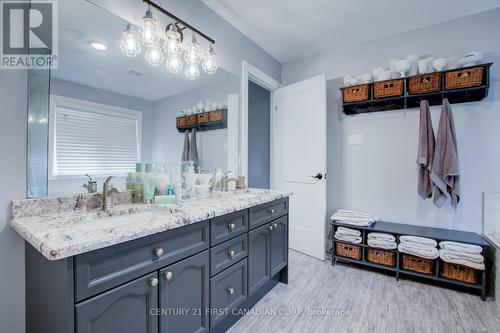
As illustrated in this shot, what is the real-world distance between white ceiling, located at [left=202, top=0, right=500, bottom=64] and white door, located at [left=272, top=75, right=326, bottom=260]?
1.62 ft

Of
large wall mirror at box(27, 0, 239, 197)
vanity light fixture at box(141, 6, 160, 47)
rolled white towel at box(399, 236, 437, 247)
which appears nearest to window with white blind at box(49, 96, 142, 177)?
large wall mirror at box(27, 0, 239, 197)

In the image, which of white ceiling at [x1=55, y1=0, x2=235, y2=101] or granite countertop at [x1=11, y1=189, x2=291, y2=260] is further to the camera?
white ceiling at [x1=55, y1=0, x2=235, y2=101]

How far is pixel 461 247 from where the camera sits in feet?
6.22

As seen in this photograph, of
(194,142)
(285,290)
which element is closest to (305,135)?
(194,142)

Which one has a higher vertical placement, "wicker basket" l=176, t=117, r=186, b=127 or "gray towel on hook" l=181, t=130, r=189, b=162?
"wicker basket" l=176, t=117, r=186, b=127

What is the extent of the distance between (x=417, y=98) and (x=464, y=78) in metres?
0.36

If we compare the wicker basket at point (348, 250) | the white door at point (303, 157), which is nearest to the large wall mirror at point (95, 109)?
the white door at point (303, 157)

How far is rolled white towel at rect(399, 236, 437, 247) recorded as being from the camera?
6.63 feet

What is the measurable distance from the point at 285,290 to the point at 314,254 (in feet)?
2.67

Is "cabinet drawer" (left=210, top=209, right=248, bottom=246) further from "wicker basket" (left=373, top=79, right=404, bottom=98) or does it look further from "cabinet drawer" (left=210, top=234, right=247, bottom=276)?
"wicker basket" (left=373, top=79, right=404, bottom=98)

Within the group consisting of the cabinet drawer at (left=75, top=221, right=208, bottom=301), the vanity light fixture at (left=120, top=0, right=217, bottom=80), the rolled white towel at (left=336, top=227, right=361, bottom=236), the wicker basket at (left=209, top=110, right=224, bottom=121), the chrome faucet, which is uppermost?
the vanity light fixture at (left=120, top=0, right=217, bottom=80)

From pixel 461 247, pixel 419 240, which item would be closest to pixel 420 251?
pixel 419 240

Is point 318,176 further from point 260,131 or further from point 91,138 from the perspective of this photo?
point 91,138

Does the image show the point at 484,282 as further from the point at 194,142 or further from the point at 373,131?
the point at 194,142
